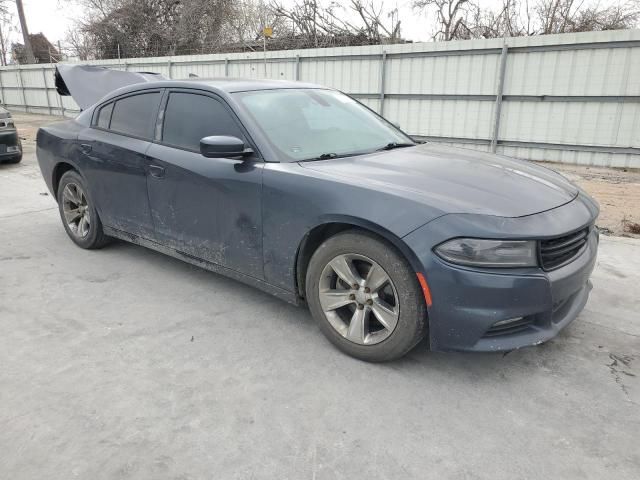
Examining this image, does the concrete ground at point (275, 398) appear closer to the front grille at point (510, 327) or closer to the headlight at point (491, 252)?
the front grille at point (510, 327)

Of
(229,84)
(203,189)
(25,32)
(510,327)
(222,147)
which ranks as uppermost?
(25,32)

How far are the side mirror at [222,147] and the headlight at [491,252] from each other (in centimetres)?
146

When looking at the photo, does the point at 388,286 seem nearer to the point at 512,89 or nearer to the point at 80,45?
the point at 512,89

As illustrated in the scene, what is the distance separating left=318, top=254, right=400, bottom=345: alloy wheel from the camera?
2.79 m

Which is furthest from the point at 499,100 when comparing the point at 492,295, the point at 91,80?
the point at 492,295

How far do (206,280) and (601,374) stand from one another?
2895 millimetres

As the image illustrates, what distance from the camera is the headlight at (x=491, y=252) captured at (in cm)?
245

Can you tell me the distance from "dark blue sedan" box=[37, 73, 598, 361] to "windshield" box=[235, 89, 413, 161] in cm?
1

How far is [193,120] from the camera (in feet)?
12.2

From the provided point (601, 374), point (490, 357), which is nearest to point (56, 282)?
point (490, 357)

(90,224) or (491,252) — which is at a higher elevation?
(491,252)

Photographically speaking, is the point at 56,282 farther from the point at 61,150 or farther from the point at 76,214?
the point at 61,150

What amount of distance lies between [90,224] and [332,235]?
2.85m

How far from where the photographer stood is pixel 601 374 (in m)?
2.82
